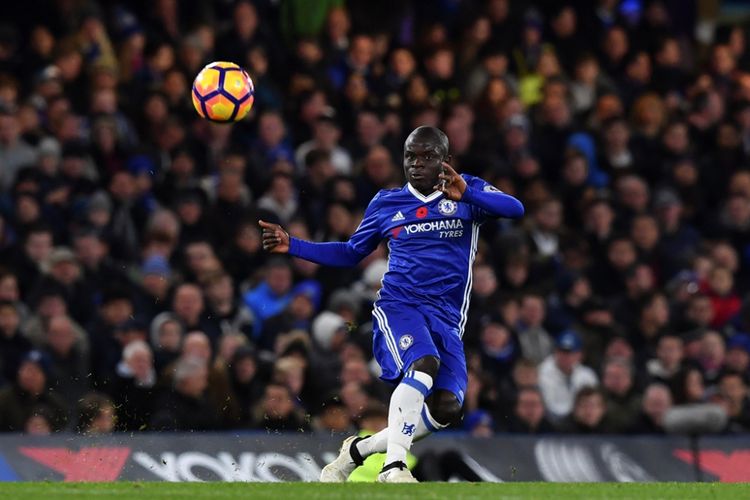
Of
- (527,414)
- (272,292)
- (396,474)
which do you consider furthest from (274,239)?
(527,414)

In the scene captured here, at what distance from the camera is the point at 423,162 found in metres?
9.73

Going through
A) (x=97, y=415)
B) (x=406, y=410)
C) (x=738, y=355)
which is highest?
(x=406, y=410)

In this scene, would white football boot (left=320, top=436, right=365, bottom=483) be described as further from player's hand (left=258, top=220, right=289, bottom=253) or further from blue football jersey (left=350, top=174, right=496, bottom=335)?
player's hand (left=258, top=220, right=289, bottom=253)

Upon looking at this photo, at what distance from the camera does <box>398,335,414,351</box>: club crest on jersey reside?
9500mm

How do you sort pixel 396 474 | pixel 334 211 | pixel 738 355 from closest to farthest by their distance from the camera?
pixel 396 474 < pixel 334 211 < pixel 738 355

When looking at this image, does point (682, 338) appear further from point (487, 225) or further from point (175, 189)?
point (175, 189)

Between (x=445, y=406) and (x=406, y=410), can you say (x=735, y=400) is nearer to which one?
(x=445, y=406)

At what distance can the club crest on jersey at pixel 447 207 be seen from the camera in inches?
384

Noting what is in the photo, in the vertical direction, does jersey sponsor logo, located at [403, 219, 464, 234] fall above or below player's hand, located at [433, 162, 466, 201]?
below

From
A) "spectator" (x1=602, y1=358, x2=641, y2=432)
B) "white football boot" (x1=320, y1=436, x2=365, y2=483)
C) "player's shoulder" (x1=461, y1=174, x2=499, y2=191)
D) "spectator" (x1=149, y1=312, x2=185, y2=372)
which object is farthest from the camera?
"spectator" (x1=602, y1=358, x2=641, y2=432)

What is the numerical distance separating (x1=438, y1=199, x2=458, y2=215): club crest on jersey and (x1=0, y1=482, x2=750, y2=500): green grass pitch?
61.8 inches

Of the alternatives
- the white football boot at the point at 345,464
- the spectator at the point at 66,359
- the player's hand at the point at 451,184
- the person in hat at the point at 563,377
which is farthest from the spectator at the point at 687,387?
the player's hand at the point at 451,184

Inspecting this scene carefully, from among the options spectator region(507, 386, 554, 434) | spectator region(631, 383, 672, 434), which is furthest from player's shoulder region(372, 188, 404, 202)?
spectator region(631, 383, 672, 434)

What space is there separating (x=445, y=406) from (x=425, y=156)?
1424 millimetres
